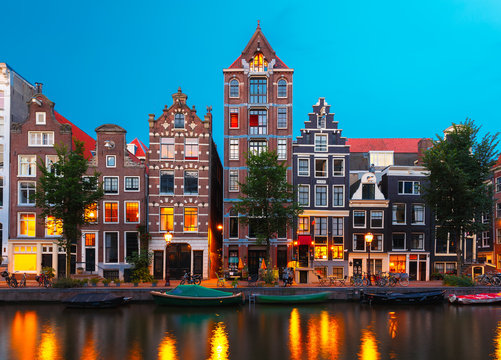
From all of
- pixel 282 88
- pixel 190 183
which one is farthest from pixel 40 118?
pixel 282 88

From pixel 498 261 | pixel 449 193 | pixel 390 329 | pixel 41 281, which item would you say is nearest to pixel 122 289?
pixel 41 281

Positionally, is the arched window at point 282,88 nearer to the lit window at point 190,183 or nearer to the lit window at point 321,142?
the lit window at point 321,142

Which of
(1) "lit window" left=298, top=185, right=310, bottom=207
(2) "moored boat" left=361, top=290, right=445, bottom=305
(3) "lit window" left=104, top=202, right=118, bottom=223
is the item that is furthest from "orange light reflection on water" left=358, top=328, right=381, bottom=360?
(3) "lit window" left=104, top=202, right=118, bottom=223

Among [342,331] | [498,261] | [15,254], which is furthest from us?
[498,261]

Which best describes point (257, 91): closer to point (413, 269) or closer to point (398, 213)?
point (398, 213)

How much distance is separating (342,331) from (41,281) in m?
28.5

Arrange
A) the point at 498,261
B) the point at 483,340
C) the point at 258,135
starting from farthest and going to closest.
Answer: the point at 498,261
the point at 258,135
the point at 483,340

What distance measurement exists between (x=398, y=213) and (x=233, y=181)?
67.3ft

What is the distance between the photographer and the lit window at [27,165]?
52438 millimetres

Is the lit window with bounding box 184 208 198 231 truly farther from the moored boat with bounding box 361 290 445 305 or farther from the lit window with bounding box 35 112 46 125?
the moored boat with bounding box 361 290 445 305

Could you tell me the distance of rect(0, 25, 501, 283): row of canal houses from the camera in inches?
2029

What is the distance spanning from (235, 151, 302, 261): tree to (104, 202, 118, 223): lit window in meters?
15.6

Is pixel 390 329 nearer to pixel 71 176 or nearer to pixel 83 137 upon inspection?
pixel 71 176

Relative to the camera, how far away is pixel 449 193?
149 feet
